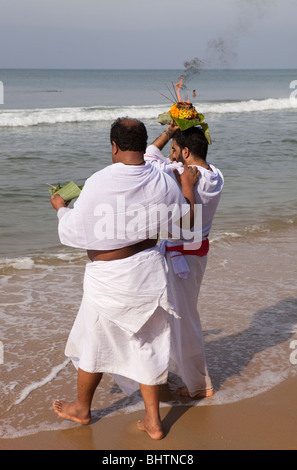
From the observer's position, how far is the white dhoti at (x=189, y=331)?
374 centimetres

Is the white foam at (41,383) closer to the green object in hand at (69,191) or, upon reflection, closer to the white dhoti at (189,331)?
the white dhoti at (189,331)

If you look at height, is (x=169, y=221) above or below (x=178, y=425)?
above

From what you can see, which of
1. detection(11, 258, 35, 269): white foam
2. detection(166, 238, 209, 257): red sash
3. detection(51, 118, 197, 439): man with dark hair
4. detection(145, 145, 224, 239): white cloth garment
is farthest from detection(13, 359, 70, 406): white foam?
detection(11, 258, 35, 269): white foam

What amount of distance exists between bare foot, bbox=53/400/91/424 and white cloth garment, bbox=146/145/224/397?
623mm

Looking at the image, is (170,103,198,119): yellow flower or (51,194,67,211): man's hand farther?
(170,103,198,119): yellow flower

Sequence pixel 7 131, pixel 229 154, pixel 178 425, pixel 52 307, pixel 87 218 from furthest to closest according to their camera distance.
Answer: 1. pixel 7 131
2. pixel 229 154
3. pixel 52 307
4. pixel 178 425
5. pixel 87 218

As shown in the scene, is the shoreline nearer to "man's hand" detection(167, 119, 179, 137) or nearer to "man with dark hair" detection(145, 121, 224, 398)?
"man with dark hair" detection(145, 121, 224, 398)

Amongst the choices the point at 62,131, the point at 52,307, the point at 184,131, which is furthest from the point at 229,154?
the point at 184,131

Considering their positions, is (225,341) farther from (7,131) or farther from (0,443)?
(7,131)

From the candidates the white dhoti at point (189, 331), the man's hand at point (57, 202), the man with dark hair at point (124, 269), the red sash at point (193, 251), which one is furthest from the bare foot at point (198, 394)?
the man's hand at point (57, 202)

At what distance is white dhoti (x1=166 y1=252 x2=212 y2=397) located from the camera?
3.74 metres

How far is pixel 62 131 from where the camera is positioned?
69.0 ft

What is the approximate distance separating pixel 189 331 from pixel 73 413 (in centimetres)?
83

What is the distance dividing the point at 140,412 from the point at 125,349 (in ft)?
1.91
